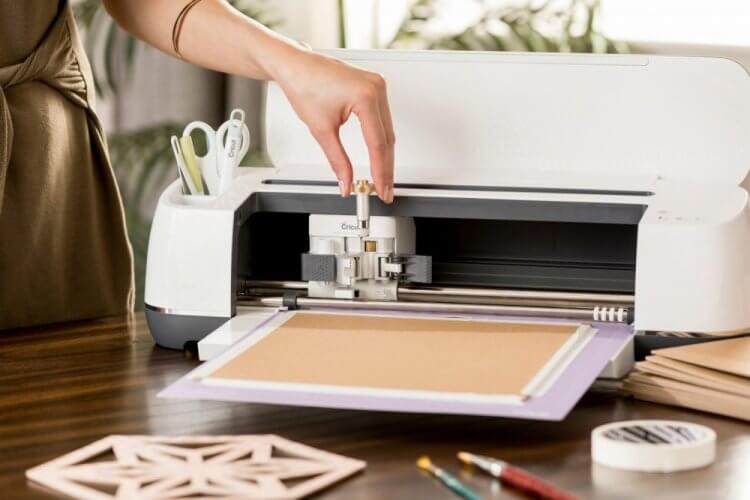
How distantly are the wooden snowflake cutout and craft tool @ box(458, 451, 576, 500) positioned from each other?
0.09 meters

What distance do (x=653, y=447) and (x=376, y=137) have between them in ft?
1.76

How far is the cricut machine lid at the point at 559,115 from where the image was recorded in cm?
141

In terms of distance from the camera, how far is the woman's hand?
4.42 feet

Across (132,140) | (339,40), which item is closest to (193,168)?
(132,140)

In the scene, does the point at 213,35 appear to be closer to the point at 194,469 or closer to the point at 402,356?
the point at 402,356

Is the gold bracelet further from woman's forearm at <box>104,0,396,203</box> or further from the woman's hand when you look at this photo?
the woman's hand

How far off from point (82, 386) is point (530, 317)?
45cm

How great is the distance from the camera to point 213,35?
4.90 feet

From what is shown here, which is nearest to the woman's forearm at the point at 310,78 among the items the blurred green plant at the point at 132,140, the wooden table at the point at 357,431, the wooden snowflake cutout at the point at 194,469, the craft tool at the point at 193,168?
the craft tool at the point at 193,168

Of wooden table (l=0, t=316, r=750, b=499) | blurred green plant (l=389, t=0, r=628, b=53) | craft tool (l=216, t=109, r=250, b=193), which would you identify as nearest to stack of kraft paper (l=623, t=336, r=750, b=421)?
wooden table (l=0, t=316, r=750, b=499)

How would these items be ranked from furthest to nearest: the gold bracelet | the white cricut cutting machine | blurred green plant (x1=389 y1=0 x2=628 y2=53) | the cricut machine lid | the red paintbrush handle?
blurred green plant (x1=389 y1=0 x2=628 y2=53), the gold bracelet, the cricut machine lid, the white cricut cutting machine, the red paintbrush handle

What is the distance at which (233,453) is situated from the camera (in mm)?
952

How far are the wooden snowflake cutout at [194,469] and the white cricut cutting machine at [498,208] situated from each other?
0.93ft

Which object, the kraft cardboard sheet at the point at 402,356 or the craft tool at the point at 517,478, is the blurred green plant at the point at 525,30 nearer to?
the kraft cardboard sheet at the point at 402,356
